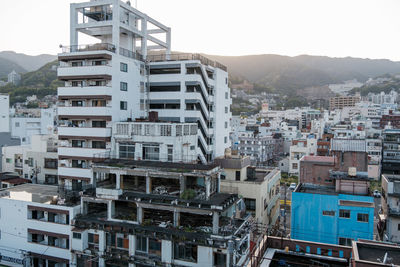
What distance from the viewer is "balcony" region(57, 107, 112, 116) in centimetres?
3839

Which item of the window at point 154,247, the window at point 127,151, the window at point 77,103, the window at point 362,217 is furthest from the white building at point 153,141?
the window at point 362,217

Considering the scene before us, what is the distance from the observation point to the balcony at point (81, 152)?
38.6m

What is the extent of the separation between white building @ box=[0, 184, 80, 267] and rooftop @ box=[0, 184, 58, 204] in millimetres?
372

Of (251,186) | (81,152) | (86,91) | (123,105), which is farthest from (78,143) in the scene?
(251,186)

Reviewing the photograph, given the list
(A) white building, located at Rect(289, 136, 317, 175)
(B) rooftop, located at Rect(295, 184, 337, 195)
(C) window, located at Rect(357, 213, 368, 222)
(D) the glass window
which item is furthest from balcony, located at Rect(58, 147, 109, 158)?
(A) white building, located at Rect(289, 136, 317, 175)

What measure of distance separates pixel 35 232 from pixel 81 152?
34.3 feet

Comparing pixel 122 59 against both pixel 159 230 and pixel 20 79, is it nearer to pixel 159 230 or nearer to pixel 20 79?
pixel 159 230

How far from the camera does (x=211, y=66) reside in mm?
48344

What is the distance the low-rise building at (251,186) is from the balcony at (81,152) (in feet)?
50.0

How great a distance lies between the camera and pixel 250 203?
3859cm

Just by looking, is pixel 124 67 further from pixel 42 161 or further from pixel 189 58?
pixel 42 161

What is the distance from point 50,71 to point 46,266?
15953 centimetres

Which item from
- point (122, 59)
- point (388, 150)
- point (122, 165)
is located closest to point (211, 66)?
point (122, 59)

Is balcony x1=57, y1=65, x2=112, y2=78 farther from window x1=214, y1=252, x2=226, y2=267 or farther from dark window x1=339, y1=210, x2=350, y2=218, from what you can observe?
dark window x1=339, y1=210, x2=350, y2=218
